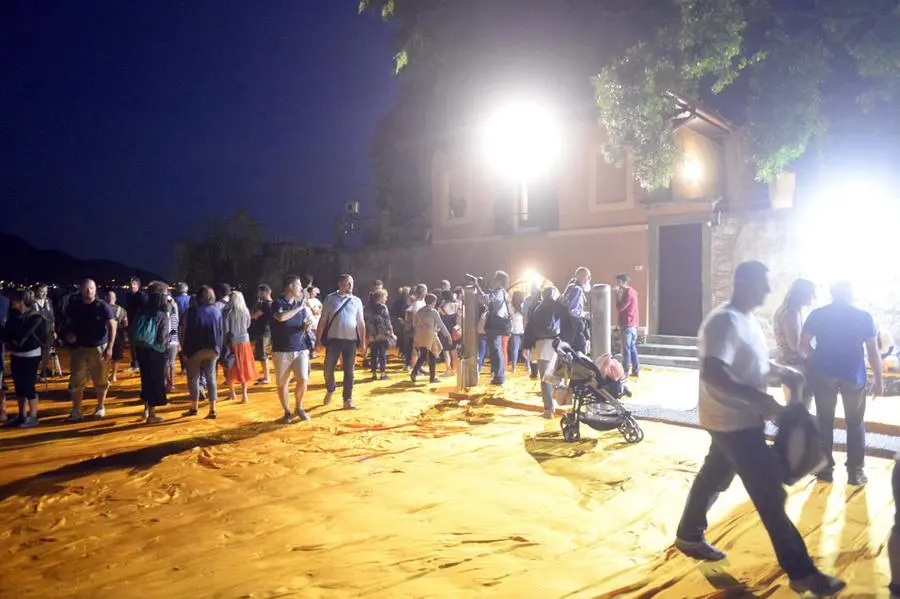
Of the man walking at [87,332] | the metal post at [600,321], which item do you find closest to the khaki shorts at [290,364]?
the man walking at [87,332]

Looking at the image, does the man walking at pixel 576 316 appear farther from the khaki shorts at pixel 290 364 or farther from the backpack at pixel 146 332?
the backpack at pixel 146 332

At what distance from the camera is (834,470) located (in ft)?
18.9

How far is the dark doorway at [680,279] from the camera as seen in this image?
1546cm

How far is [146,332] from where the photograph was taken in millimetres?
7977

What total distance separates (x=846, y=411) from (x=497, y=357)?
661 centimetres

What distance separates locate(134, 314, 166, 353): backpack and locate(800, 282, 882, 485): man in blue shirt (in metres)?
7.54

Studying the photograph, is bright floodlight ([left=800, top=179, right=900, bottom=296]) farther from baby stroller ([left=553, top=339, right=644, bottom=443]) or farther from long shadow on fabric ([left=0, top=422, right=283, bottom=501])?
long shadow on fabric ([left=0, top=422, right=283, bottom=501])

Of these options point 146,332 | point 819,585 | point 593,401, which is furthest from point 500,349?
point 819,585

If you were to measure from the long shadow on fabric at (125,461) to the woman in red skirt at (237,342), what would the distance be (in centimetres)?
216

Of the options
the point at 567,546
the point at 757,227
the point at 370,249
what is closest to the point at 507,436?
the point at 567,546

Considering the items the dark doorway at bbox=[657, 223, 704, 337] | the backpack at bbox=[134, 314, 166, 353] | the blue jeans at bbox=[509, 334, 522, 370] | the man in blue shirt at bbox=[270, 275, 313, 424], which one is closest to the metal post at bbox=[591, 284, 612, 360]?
the blue jeans at bbox=[509, 334, 522, 370]

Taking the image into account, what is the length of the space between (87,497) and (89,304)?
3.68 m

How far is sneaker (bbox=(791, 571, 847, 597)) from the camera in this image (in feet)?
10.6

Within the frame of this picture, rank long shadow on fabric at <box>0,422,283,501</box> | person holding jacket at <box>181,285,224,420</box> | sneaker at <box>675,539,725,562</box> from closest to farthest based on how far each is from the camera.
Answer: sneaker at <box>675,539,725,562</box> < long shadow on fabric at <box>0,422,283,501</box> < person holding jacket at <box>181,285,224,420</box>
